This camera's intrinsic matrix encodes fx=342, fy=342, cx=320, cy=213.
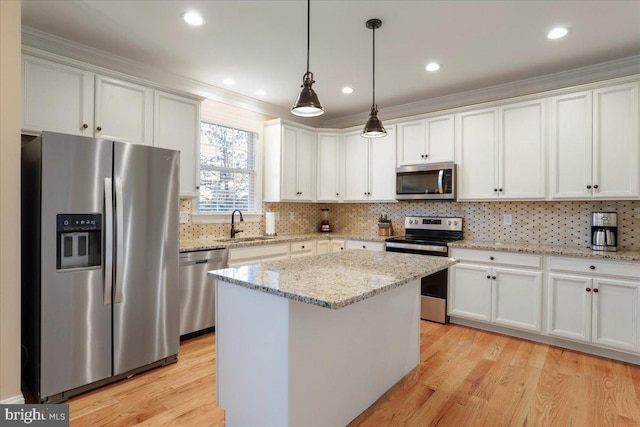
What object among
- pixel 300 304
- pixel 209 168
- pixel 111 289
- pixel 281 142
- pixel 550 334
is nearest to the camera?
pixel 300 304

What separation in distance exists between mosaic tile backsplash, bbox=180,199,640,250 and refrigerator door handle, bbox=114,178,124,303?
125 centimetres

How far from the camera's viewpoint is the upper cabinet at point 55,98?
8.18ft

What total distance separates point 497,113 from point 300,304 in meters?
3.18

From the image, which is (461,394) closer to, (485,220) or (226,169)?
(485,220)

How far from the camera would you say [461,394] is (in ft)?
7.68

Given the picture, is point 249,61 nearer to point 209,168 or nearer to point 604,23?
point 209,168

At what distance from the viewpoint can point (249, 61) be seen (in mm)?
3229

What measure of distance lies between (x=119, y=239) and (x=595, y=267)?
12.5 feet

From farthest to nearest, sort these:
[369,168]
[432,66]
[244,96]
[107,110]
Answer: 1. [369,168]
2. [244,96]
3. [432,66]
4. [107,110]

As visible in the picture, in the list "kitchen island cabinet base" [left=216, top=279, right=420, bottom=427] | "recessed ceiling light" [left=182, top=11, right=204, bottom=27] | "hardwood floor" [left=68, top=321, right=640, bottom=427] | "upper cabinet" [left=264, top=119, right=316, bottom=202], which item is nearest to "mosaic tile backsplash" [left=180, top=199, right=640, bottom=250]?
"upper cabinet" [left=264, top=119, right=316, bottom=202]

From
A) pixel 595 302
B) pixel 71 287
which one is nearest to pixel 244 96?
pixel 71 287

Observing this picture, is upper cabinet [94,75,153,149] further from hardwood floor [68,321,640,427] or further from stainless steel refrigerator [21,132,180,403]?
hardwood floor [68,321,640,427]

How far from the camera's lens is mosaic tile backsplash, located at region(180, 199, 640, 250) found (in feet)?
10.7

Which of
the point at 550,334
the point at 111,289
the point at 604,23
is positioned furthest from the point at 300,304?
the point at 604,23
